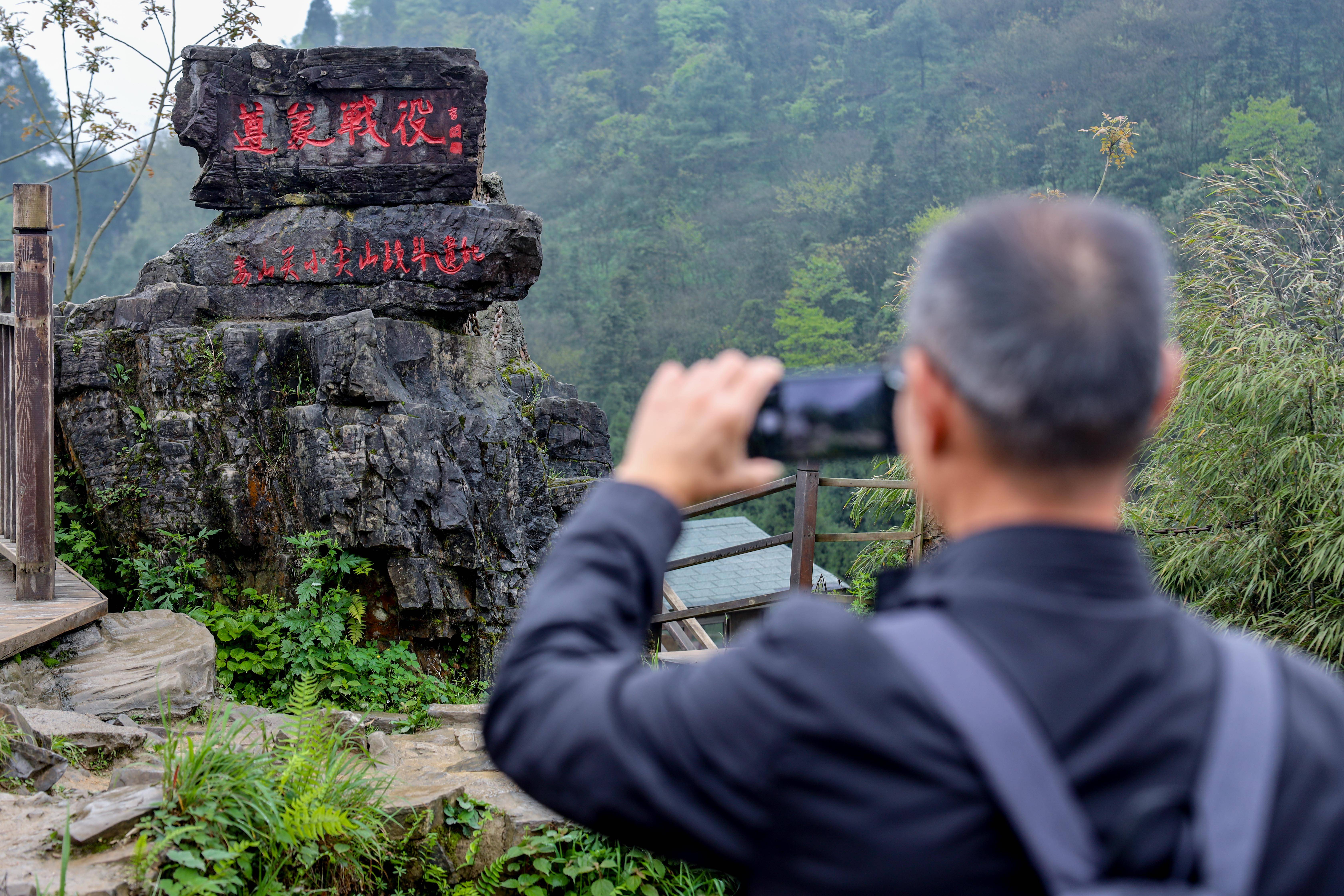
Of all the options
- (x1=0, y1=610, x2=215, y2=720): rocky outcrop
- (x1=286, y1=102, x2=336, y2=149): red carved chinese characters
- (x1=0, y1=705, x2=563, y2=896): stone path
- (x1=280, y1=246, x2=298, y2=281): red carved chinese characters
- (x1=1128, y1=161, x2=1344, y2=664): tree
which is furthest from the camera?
(x1=286, y1=102, x2=336, y2=149): red carved chinese characters

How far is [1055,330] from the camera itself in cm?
63

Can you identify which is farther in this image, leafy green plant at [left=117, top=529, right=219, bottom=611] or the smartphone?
leafy green plant at [left=117, top=529, right=219, bottom=611]

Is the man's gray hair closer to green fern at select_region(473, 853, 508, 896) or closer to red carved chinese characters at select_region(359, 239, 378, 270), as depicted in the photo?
green fern at select_region(473, 853, 508, 896)

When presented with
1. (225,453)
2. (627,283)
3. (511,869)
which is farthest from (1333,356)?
(627,283)

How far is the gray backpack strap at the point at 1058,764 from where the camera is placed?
574 mm

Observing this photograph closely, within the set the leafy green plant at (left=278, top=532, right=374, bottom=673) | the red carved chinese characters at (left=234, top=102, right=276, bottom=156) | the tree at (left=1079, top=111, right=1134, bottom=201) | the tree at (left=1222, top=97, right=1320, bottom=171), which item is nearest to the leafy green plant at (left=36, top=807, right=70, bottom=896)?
the leafy green plant at (left=278, top=532, right=374, bottom=673)

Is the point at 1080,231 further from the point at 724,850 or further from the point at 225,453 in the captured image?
the point at 225,453

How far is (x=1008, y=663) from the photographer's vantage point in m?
0.61

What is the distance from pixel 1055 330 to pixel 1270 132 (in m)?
22.7

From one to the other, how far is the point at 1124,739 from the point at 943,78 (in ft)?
92.8

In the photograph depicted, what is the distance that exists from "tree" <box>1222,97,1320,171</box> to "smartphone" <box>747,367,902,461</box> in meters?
20.7

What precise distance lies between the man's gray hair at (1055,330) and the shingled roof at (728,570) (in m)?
9.74

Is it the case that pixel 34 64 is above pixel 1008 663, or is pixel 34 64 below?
above

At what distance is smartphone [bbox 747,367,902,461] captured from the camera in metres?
0.94
